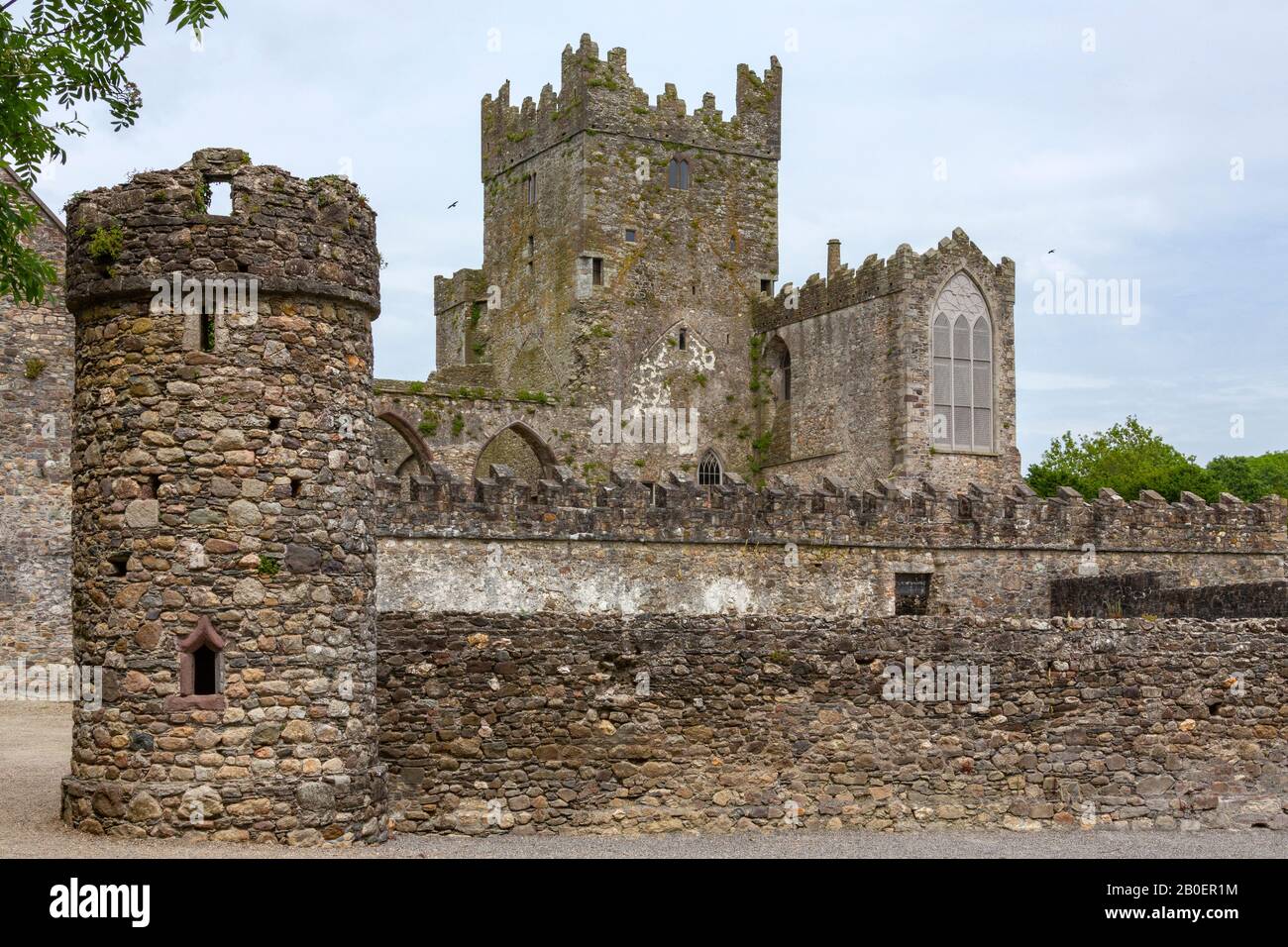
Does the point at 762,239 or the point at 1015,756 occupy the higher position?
the point at 762,239

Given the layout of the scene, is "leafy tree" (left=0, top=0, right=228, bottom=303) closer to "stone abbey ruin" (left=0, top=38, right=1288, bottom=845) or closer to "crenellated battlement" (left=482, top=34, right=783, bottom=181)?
"stone abbey ruin" (left=0, top=38, right=1288, bottom=845)

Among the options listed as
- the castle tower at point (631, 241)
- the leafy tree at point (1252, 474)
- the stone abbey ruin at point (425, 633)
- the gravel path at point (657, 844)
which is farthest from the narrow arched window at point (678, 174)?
the gravel path at point (657, 844)

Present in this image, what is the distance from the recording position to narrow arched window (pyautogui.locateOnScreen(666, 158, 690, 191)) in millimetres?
50625

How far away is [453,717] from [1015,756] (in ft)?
19.5

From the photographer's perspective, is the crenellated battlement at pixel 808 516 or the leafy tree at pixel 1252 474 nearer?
the crenellated battlement at pixel 808 516

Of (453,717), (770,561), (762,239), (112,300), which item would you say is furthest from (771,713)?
(762,239)

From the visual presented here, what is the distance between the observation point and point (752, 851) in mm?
15969

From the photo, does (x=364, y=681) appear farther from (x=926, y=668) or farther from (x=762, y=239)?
(x=762, y=239)

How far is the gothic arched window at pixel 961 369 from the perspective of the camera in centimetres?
4488

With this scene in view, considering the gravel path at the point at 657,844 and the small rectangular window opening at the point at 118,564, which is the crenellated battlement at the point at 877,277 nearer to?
the gravel path at the point at 657,844

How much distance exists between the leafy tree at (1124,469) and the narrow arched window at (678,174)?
15.5 m

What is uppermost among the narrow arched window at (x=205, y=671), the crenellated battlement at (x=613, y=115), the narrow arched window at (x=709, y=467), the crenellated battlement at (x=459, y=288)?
the crenellated battlement at (x=613, y=115)

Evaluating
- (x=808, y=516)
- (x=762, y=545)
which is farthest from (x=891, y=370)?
(x=762, y=545)

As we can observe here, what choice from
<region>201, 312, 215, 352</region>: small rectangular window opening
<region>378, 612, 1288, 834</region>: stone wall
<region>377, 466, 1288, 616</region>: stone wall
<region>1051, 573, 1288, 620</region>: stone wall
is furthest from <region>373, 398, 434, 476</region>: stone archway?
<region>201, 312, 215, 352</region>: small rectangular window opening
